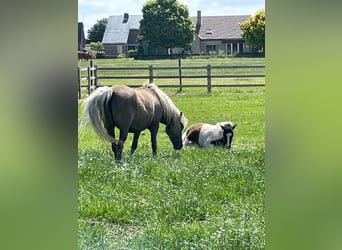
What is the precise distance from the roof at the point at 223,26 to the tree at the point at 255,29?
1.0 inches

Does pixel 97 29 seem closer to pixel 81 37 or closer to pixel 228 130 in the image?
pixel 81 37

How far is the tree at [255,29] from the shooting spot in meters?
2.16

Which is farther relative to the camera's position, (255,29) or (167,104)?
(167,104)

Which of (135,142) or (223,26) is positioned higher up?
(223,26)

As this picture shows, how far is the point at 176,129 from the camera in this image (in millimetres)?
2307

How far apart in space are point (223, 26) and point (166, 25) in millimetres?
255

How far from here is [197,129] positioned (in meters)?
2.31

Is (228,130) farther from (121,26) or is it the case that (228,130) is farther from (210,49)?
(121,26)

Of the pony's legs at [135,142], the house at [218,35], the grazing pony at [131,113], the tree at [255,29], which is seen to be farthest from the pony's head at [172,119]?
the tree at [255,29]

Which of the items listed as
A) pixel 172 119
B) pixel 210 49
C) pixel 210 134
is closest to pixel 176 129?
pixel 172 119

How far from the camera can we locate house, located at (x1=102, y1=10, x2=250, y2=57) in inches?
87.9

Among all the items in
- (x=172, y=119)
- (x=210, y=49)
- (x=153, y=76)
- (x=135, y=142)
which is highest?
(x=210, y=49)

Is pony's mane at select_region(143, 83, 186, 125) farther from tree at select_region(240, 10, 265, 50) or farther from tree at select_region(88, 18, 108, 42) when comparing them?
tree at select_region(240, 10, 265, 50)
